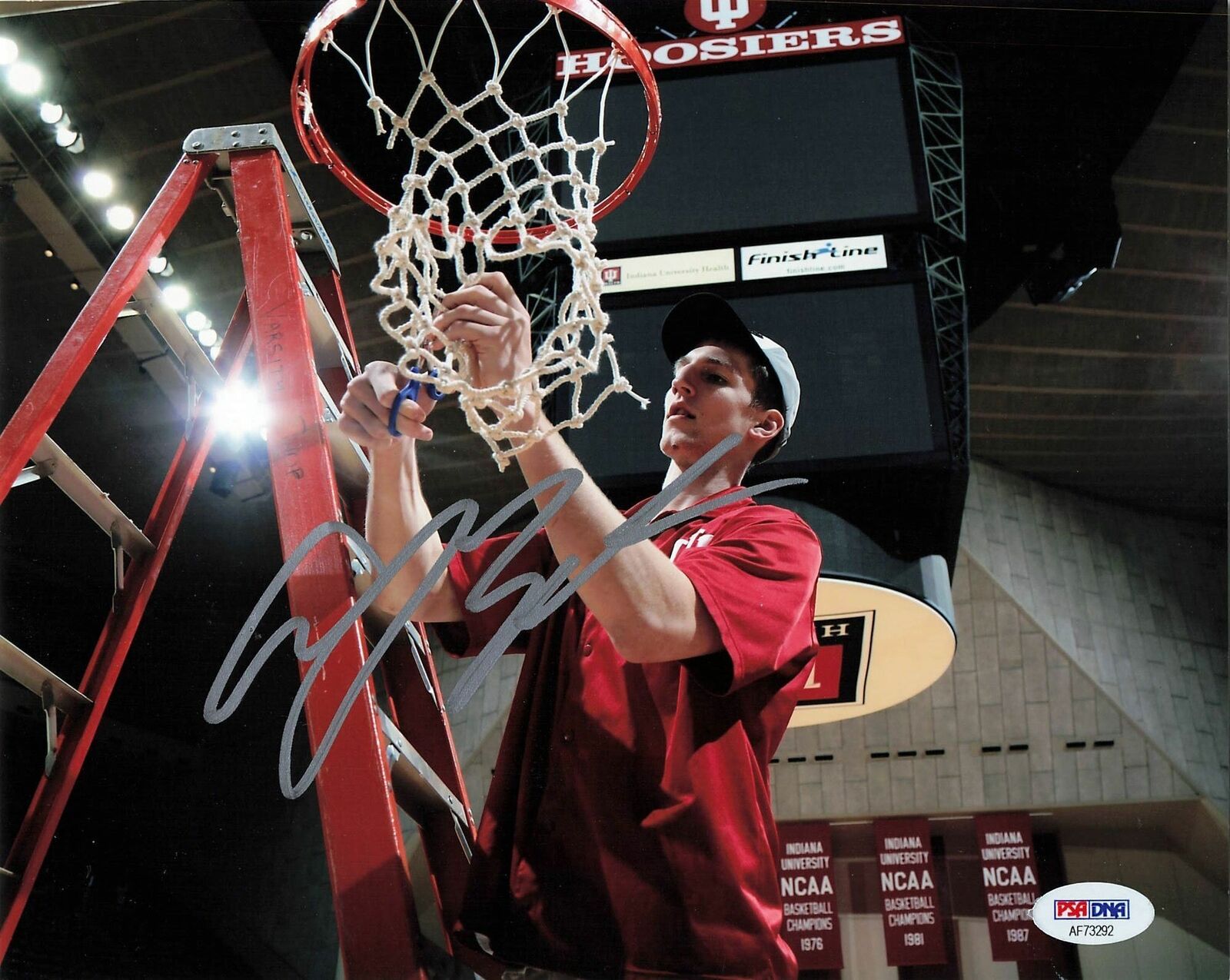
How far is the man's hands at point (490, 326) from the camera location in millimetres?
1345

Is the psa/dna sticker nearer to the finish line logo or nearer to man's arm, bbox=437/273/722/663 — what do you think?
man's arm, bbox=437/273/722/663

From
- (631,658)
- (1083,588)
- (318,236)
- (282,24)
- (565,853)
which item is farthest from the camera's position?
(1083,588)

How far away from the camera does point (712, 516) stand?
1.73m

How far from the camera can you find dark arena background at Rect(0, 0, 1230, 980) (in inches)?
120

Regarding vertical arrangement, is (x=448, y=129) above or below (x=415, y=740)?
above

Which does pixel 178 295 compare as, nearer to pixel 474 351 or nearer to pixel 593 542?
pixel 474 351

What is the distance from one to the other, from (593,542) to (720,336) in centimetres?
71

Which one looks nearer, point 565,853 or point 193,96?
point 565,853

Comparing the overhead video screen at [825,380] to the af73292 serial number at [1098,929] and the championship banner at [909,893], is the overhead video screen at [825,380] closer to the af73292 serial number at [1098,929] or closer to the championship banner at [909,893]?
the af73292 serial number at [1098,929]

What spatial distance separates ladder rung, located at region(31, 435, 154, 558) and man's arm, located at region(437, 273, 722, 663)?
0.93 m

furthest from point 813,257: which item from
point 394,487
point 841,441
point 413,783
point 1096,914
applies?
point 413,783

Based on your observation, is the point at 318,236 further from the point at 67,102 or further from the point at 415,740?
the point at 67,102

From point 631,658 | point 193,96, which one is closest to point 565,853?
point 631,658

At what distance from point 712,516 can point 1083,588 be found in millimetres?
5526
